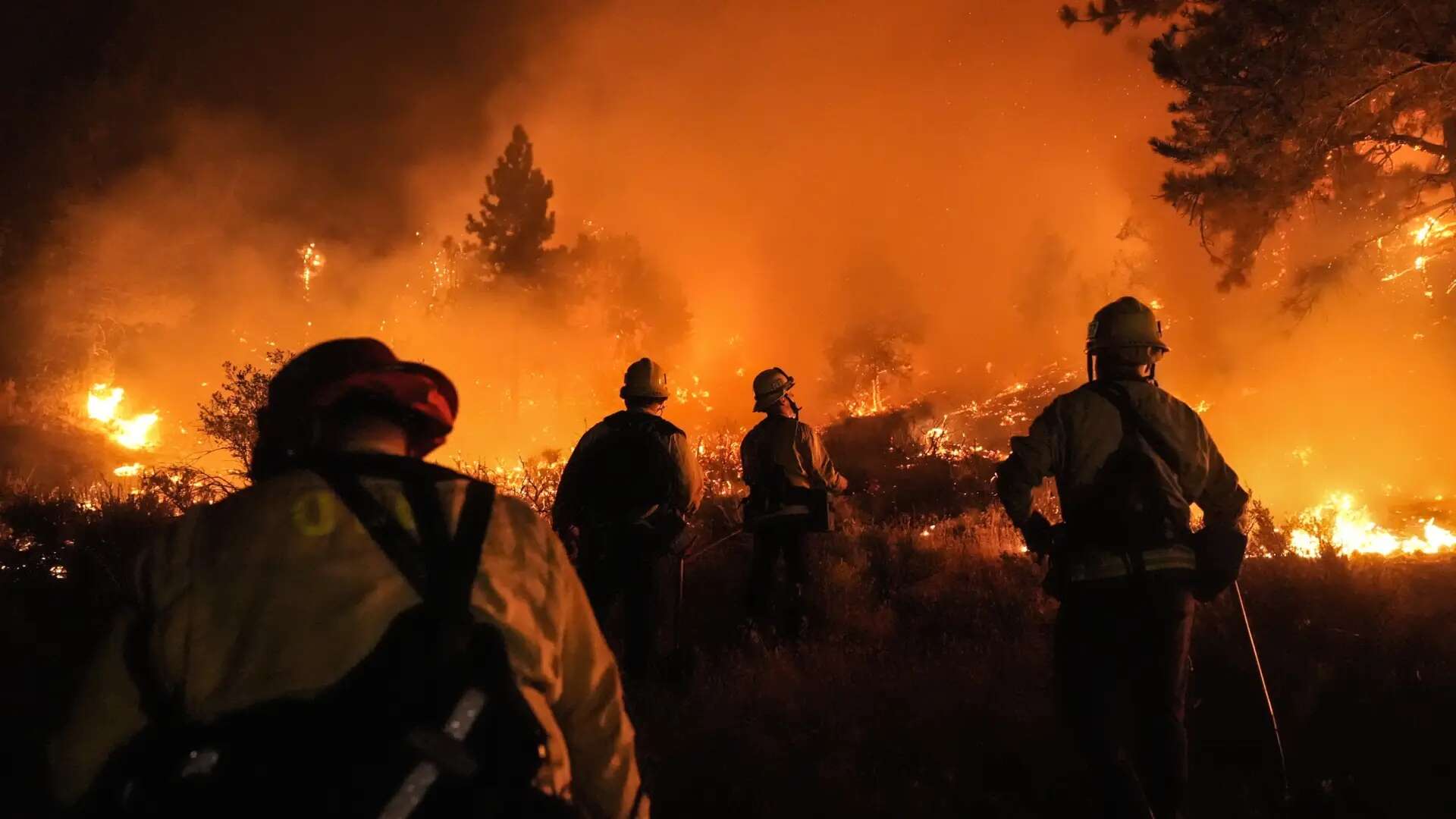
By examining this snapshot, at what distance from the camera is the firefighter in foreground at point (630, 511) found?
16.3ft

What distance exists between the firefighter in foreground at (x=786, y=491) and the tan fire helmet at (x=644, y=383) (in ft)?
3.70

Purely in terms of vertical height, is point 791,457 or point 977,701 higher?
point 791,457

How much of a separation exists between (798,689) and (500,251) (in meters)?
38.1

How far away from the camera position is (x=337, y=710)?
131cm

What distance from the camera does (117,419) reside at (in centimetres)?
3678

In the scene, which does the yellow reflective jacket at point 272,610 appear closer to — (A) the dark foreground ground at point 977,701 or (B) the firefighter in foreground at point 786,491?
(A) the dark foreground ground at point 977,701

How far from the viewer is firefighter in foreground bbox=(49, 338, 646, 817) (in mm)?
1296

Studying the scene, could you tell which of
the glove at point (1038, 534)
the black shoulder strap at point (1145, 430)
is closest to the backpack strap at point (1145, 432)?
the black shoulder strap at point (1145, 430)

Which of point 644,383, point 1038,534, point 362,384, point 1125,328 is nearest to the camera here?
point 362,384

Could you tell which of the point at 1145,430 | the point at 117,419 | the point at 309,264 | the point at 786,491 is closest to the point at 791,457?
the point at 786,491

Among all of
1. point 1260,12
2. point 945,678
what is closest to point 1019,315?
point 1260,12

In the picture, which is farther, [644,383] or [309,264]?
[309,264]

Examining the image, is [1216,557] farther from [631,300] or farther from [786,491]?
[631,300]

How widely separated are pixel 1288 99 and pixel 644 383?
24.1 ft
